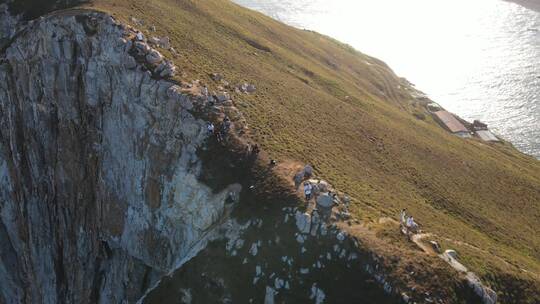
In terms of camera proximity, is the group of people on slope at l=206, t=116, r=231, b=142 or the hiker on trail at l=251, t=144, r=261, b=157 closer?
the hiker on trail at l=251, t=144, r=261, b=157

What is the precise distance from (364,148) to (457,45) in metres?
110

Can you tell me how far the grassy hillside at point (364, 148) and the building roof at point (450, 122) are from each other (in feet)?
49.3

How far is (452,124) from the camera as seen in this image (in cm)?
9712

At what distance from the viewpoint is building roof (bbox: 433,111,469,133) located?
9525 cm

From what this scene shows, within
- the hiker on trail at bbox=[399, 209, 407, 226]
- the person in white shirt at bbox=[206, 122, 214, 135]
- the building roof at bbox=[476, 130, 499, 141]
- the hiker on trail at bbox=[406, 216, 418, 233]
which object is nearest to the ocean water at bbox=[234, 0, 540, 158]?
the building roof at bbox=[476, 130, 499, 141]

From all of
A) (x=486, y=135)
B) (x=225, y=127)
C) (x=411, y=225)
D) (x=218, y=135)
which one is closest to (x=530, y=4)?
(x=486, y=135)

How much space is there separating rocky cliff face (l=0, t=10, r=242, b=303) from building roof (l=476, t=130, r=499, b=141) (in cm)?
7359

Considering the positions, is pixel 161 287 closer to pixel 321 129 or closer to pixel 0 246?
pixel 321 129

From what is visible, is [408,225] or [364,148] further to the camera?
[364,148]

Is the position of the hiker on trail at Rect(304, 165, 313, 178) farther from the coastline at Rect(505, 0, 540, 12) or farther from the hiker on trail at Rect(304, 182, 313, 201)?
the coastline at Rect(505, 0, 540, 12)

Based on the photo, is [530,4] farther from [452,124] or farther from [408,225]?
[408,225]

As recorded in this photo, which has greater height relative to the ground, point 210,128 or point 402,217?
point 210,128

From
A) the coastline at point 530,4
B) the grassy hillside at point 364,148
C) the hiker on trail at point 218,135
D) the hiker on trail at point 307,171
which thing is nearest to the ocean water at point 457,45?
the coastline at point 530,4

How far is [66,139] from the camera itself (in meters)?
54.2
